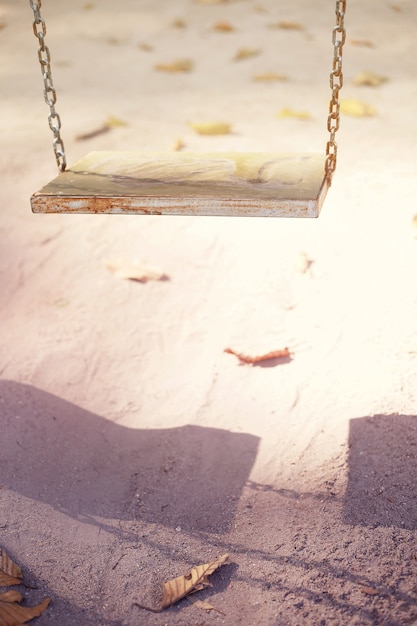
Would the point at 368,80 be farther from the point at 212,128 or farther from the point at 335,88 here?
the point at 335,88

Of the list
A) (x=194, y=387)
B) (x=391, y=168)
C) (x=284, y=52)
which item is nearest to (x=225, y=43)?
(x=284, y=52)

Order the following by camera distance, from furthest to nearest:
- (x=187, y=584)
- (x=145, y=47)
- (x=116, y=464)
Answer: (x=145, y=47), (x=116, y=464), (x=187, y=584)

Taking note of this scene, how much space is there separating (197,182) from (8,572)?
1.15 metres

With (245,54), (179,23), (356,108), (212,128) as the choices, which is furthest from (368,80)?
(179,23)

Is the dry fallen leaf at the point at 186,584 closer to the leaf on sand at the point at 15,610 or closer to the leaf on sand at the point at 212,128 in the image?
the leaf on sand at the point at 15,610

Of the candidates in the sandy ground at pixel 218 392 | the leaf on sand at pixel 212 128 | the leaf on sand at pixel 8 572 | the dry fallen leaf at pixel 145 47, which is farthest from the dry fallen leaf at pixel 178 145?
the leaf on sand at pixel 8 572

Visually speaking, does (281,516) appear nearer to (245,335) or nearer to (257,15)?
(245,335)

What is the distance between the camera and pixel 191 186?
201 centimetres

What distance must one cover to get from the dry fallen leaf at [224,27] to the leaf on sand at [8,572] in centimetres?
519

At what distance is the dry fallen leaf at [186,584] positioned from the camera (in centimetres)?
183

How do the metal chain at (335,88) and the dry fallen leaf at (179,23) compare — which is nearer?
the metal chain at (335,88)

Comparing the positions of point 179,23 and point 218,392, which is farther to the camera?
point 179,23

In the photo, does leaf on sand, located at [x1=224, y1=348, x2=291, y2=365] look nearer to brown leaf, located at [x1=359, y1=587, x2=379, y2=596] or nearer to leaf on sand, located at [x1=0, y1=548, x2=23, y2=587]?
brown leaf, located at [x1=359, y1=587, x2=379, y2=596]

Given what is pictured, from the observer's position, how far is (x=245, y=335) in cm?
285
